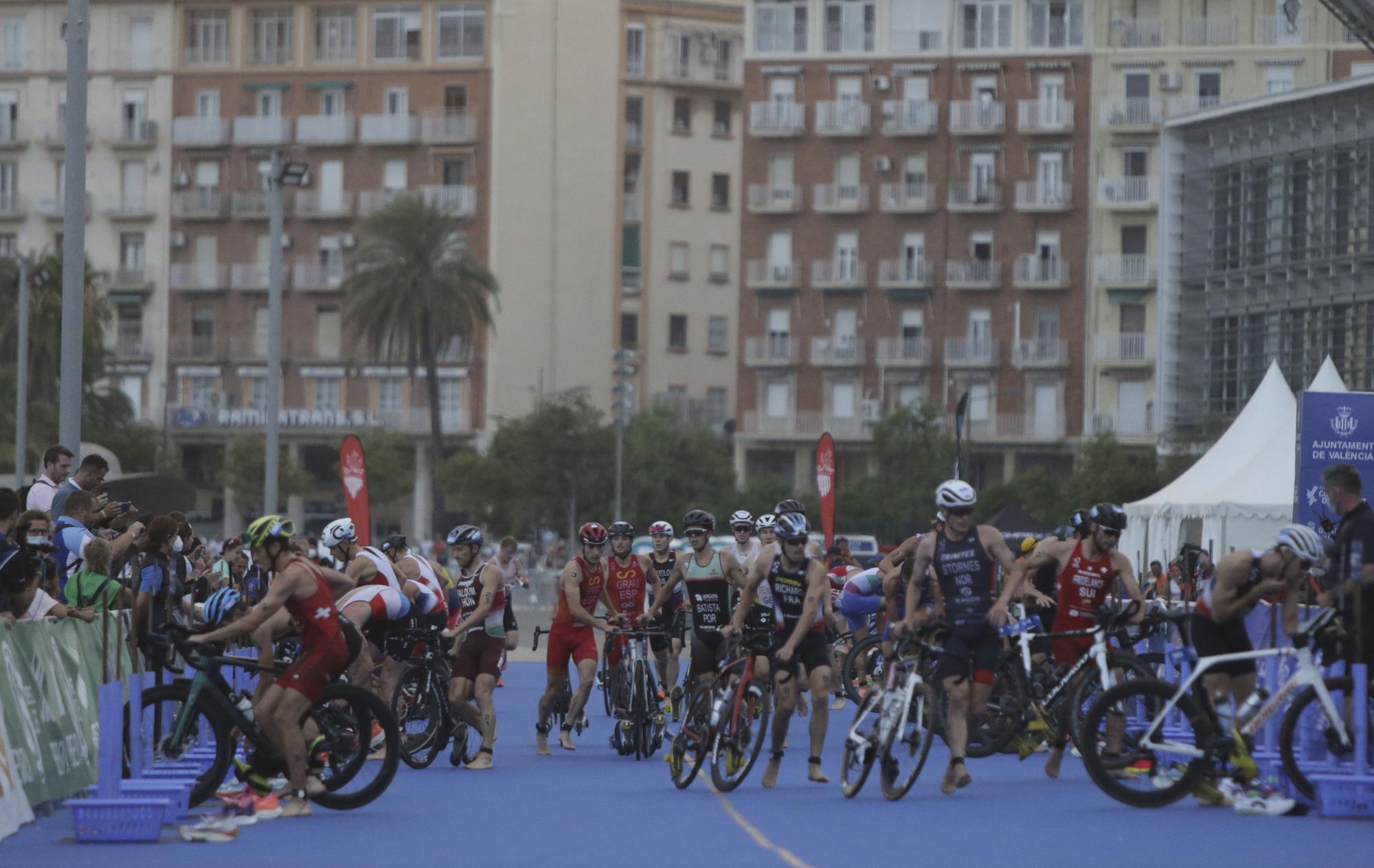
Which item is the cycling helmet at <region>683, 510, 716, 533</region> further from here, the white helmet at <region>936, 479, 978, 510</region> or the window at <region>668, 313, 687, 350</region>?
the window at <region>668, 313, 687, 350</region>

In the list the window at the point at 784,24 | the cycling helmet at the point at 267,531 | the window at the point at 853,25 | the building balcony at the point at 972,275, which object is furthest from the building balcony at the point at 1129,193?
the cycling helmet at the point at 267,531

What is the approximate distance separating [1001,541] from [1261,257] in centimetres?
4121

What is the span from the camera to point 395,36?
85875 millimetres

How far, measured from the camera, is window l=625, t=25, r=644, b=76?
8812 cm

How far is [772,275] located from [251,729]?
229 ft

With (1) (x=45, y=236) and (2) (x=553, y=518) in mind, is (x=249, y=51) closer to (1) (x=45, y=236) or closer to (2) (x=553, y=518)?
(1) (x=45, y=236)

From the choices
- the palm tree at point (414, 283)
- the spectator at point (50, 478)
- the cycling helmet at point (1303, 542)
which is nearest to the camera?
the cycling helmet at point (1303, 542)

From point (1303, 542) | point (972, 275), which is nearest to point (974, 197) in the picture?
point (972, 275)

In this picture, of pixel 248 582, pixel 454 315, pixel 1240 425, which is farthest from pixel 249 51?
pixel 248 582

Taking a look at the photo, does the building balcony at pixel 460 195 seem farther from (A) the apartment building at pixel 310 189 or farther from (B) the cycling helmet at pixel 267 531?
(B) the cycling helmet at pixel 267 531

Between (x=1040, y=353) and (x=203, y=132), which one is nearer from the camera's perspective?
(x=1040, y=353)

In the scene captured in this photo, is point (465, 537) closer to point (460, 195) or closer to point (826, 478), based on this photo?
point (826, 478)

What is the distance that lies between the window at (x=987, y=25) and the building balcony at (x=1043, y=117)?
263 centimetres

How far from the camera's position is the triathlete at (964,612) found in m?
14.3
